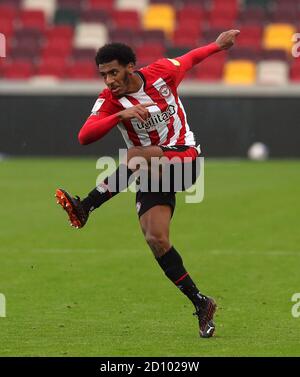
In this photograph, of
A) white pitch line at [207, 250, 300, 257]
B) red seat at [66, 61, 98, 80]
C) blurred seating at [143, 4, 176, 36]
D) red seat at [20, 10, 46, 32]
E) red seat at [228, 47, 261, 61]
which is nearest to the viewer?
white pitch line at [207, 250, 300, 257]

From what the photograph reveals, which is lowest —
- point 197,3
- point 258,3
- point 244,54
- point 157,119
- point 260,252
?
point 244,54

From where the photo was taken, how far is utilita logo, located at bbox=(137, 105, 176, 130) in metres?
9.05

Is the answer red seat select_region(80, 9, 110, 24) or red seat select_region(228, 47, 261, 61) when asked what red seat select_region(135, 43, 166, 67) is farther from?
red seat select_region(80, 9, 110, 24)

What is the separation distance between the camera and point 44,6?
119 ft

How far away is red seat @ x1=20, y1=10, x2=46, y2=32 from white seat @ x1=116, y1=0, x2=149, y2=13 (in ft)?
7.46

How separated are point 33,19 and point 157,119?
27.2m

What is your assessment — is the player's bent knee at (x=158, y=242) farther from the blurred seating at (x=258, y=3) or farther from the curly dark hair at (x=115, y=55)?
the blurred seating at (x=258, y=3)

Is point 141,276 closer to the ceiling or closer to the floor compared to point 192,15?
closer to the ceiling

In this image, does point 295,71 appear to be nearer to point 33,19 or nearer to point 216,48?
point 33,19

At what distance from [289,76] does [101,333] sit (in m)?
24.2

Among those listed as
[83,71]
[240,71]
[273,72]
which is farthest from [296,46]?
[83,71]

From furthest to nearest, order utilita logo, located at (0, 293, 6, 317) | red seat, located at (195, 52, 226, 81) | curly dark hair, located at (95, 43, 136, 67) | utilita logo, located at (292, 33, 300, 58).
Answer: red seat, located at (195, 52, 226, 81)
utilita logo, located at (292, 33, 300, 58)
utilita logo, located at (0, 293, 6, 317)
curly dark hair, located at (95, 43, 136, 67)

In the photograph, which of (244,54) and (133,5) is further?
(133,5)

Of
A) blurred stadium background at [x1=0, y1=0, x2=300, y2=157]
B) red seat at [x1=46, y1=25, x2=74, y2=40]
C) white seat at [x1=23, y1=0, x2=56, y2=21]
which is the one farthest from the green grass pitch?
white seat at [x1=23, y1=0, x2=56, y2=21]
